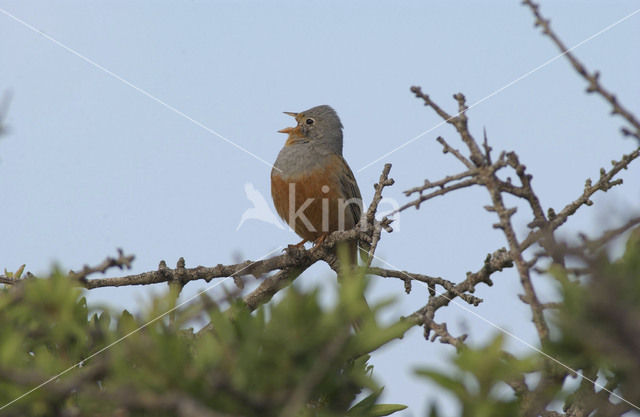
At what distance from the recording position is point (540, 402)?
163cm

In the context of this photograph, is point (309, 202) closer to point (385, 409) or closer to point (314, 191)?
point (314, 191)

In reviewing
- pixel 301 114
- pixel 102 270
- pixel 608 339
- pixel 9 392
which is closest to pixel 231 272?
pixel 102 270

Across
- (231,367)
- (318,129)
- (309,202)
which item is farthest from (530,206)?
(318,129)

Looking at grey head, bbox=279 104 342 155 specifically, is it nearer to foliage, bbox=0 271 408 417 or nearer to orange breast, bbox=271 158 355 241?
orange breast, bbox=271 158 355 241

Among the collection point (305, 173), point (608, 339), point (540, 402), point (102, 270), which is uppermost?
point (305, 173)

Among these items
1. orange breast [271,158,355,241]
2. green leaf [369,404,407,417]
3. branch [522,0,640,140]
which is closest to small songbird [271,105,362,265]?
orange breast [271,158,355,241]

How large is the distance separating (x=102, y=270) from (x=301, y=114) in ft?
22.6

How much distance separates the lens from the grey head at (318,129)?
848 centimetres

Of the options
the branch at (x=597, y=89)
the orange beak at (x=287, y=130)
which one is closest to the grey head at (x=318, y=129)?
the orange beak at (x=287, y=130)

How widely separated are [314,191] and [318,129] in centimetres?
141

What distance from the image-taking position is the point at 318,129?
8.64 meters

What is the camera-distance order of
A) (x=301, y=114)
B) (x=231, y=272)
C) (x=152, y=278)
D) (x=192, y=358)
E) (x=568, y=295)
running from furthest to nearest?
(x=301, y=114)
(x=231, y=272)
(x=152, y=278)
(x=192, y=358)
(x=568, y=295)

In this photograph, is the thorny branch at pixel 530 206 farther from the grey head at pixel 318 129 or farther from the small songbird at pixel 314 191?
the grey head at pixel 318 129

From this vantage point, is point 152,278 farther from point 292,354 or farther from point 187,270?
point 292,354
